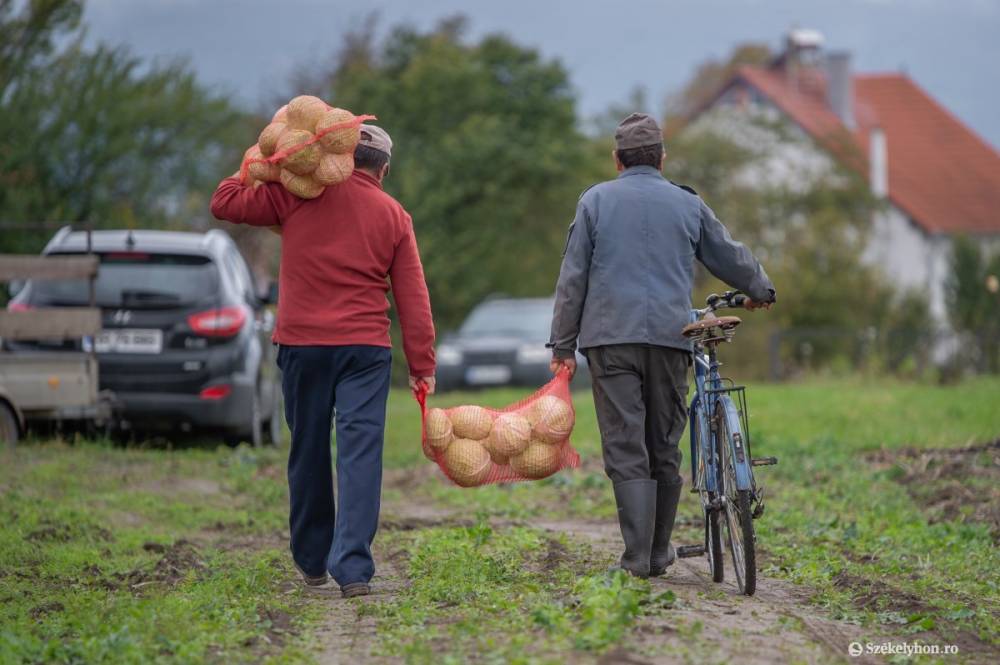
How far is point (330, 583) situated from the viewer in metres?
6.98

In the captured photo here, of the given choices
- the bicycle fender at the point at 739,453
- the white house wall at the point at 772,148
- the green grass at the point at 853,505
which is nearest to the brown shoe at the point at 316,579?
→ the bicycle fender at the point at 739,453

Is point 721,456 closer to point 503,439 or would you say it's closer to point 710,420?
point 710,420

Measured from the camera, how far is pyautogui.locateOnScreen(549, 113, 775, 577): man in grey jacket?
6.58 m

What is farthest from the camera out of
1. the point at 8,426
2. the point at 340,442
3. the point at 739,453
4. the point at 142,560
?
the point at 8,426

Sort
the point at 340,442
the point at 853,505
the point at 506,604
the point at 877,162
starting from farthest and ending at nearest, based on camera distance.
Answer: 1. the point at 877,162
2. the point at 853,505
3. the point at 340,442
4. the point at 506,604

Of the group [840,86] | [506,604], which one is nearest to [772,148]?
[840,86]

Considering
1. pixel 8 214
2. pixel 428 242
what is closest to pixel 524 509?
pixel 8 214

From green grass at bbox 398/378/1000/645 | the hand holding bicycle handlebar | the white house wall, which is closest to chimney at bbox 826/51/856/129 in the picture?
the white house wall

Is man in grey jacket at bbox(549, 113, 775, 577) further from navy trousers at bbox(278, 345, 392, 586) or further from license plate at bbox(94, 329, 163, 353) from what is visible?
→ license plate at bbox(94, 329, 163, 353)

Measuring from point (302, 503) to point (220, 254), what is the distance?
260 inches

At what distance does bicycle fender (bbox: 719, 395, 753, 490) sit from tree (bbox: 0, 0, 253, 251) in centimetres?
1404

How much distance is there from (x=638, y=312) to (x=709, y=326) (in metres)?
0.34

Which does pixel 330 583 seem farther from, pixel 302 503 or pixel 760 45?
pixel 760 45

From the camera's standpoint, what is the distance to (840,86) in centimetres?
5341
